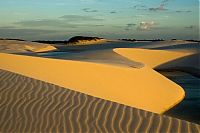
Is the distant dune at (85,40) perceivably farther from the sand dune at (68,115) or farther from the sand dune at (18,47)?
the sand dune at (68,115)

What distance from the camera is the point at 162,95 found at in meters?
12.7

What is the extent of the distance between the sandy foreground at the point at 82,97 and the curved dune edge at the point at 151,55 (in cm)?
1308

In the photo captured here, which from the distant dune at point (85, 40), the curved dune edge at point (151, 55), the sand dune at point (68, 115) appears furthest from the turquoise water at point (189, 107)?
the distant dune at point (85, 40)

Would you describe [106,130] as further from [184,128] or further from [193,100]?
[193,100]

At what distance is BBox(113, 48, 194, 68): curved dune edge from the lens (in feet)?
94.2

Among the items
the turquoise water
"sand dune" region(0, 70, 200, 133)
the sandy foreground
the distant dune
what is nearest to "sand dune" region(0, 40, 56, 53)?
the sandy foreground

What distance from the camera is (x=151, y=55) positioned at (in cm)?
2989

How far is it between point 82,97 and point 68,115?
1477 millimetres

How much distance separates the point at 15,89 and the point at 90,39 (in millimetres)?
58420

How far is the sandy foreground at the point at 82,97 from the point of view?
262 inches

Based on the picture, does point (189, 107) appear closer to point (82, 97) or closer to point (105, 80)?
point (105, 80)

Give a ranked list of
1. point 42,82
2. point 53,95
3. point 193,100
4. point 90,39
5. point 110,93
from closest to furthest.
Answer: point 53,95 → point 42,82 → point 110,93 → point 193,100 → point 90,39

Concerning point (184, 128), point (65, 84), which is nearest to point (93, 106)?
point (184, 128)

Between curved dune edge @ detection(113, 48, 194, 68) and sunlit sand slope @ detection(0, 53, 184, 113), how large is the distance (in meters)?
14.1
